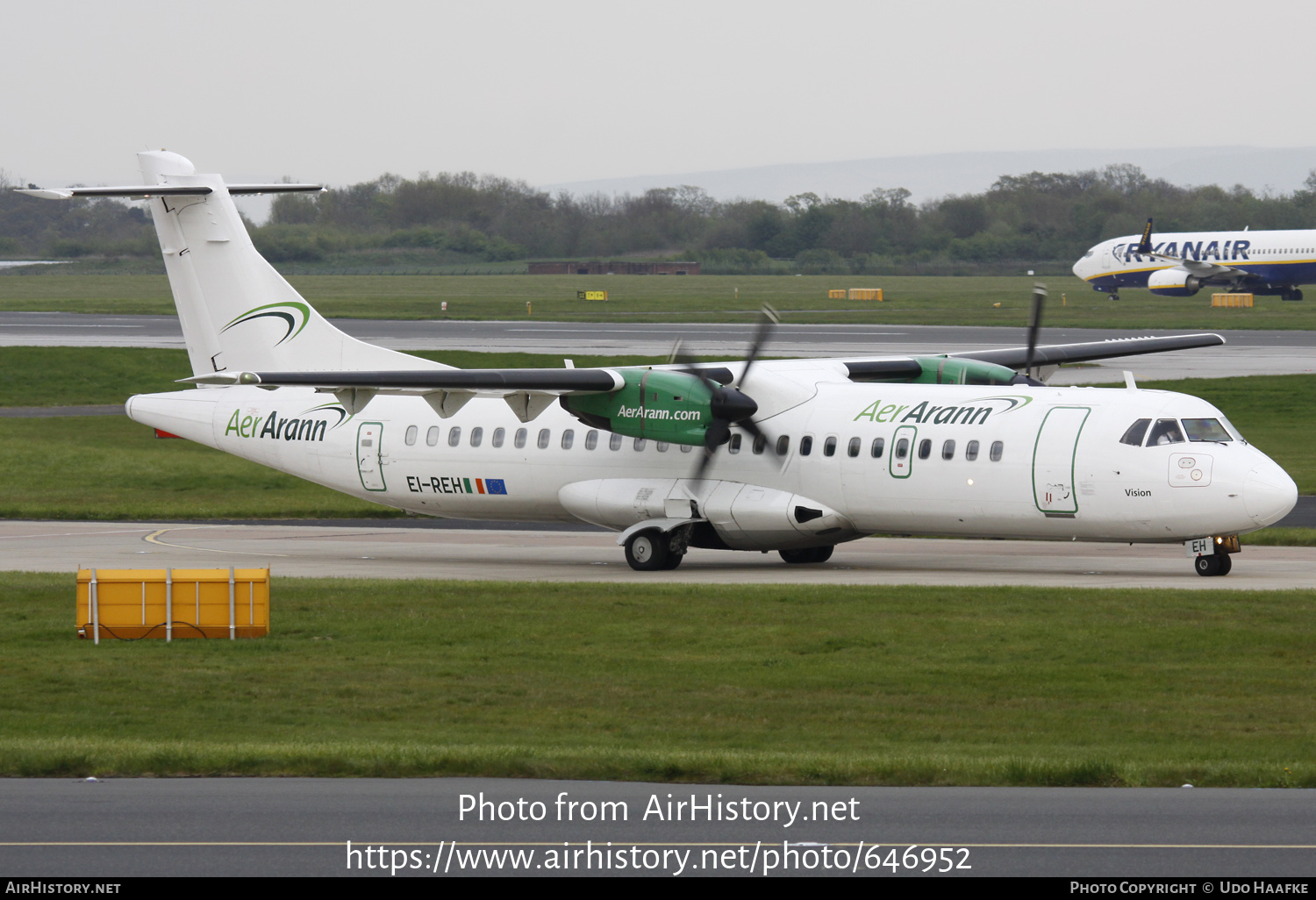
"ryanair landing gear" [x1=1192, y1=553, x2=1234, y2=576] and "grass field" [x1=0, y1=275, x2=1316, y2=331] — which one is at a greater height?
"ryanair landing gear" [x1=1192, y1=553, x2=1234, y2=576]

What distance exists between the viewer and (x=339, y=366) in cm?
2950

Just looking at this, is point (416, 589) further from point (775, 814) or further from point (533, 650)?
point (775, 814)

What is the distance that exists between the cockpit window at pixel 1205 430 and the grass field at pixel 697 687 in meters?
2.72

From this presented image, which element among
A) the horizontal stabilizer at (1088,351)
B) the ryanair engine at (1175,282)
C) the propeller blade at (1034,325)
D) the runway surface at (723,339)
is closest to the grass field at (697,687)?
the propeller blade at (1034,325)

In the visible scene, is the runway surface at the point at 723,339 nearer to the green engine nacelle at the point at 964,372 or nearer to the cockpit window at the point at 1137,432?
the green engine nacelle at the point at 964,372

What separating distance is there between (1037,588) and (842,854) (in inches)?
520

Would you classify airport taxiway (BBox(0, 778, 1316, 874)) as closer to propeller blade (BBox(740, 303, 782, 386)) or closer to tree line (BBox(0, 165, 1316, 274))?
propeller blade (BBox(740, 303, 782, 386))

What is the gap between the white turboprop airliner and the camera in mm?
94188

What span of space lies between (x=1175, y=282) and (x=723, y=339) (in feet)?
135

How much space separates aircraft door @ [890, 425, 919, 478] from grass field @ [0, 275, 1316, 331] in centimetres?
5392

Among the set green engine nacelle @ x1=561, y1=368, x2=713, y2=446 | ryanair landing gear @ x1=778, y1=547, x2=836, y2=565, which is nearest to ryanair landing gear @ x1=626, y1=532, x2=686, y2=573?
green engine nacelle @ x1=561, y1=368, x2=713, y2=446

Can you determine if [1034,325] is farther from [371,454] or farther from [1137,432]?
[371,454]

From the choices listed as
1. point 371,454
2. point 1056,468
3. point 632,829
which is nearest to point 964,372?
point 1056,468

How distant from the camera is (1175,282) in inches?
3824
